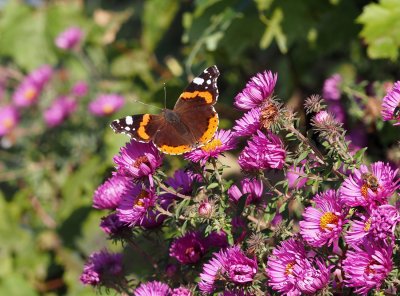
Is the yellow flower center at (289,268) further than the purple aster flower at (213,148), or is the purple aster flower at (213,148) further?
the purple aster flower at (213,148)

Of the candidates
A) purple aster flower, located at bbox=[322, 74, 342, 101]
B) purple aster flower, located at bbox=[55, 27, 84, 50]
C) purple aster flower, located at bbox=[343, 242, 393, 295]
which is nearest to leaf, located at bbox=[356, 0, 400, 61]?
purple aster flower, located at bbox=[322, 74, 342, 101]

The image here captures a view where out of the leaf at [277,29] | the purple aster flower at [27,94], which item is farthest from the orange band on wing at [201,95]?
the purple aster flower at [27,94]

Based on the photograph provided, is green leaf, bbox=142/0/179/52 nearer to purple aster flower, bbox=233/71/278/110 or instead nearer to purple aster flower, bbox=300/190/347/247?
purple aster flower, bbox=233/71/278/110

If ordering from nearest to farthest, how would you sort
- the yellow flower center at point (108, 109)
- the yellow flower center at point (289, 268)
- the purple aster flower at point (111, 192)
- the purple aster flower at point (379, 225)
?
the purple aster flower at point (379, 225) → the yellow flower center at point (289, 268) → the purple aster flower at point (111, 192) → the yellow flower center at point (108, 109)

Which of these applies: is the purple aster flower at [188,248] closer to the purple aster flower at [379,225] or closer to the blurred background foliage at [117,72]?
the purple aster flower at [379,225]

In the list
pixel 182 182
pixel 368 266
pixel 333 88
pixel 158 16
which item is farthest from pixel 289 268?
pixel 158 16

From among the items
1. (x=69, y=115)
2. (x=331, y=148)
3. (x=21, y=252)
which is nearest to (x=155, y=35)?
(x=69, y=115)
